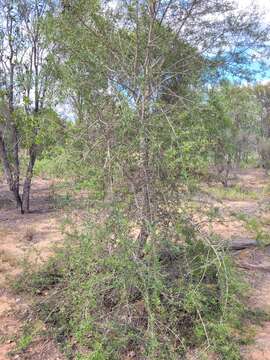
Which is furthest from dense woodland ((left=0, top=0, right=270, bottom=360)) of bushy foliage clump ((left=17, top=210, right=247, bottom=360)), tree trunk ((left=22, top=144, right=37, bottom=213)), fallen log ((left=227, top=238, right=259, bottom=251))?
tree trunk ((left=22, top=144, right=37, bottom=213))

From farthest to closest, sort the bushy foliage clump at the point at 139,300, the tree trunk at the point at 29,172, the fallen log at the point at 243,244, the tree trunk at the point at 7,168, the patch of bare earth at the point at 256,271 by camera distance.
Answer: the tree trunk at the point at 7,168
the tree trunk at the point at 29,172
the fallen log at the point at 243,244
the patch of bare earth at the point at 256,271
the bushy foliage clump at the point at 139,300

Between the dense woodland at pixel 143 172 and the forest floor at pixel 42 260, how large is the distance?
203 mm

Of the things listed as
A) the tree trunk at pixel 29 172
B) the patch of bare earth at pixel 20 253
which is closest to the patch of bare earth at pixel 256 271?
the patch of bare earth at pixel 20 253

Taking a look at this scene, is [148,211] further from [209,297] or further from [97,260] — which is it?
[209,297]

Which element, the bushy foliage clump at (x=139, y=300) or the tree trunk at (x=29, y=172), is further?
the tree trunk at (x=29, y=172)

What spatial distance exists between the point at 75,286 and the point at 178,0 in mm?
3041

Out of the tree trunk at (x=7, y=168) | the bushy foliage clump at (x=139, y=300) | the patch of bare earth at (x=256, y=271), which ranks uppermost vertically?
the tree trunk at (x=7, y=168)

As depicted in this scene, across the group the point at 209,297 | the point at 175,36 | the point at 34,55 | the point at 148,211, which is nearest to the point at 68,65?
the point at 175,36

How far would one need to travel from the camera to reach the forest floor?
312cm

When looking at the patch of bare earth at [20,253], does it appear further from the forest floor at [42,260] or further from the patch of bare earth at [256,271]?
the patch of bare earth at [256,271]

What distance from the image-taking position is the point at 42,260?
420 centimetres

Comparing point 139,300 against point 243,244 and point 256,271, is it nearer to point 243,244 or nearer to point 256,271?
point 256,271

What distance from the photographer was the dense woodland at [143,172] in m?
2.89

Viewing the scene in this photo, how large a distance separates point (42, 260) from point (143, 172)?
1836 millimetres
